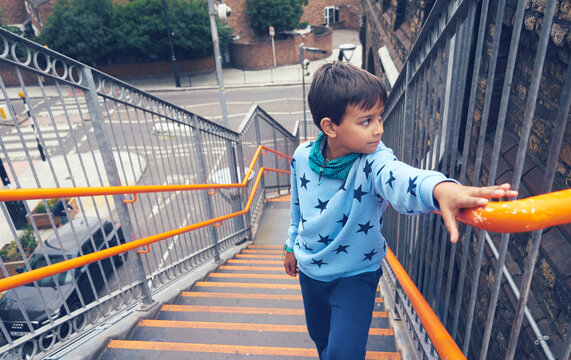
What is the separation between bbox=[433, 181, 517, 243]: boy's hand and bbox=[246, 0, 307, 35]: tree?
2483cm

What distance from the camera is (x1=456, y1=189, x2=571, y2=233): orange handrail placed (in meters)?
0.90

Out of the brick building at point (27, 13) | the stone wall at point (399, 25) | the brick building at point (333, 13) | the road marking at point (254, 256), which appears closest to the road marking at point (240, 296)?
the road marking at point (254, 256)

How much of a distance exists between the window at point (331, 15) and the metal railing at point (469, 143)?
31.1m

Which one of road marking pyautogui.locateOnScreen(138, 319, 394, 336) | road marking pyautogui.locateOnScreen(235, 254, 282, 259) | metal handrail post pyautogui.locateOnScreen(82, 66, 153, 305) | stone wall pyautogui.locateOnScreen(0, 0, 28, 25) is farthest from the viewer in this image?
stone wall pyautogui.locateOnScreen(0, 0, 28, 25)

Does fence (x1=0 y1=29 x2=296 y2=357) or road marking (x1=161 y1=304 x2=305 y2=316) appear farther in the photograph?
road marking (x1=161 y1=304 x2=305 y2=316)

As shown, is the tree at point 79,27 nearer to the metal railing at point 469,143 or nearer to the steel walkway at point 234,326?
the steel walkway at point 234,326

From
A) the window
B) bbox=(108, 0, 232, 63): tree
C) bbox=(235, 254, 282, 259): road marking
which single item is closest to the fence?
bbox=(235, 254, 282, 259): road marking

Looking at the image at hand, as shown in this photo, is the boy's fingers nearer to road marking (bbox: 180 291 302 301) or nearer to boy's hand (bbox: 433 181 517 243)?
boy's hand (bbox: 433 181 517 243)

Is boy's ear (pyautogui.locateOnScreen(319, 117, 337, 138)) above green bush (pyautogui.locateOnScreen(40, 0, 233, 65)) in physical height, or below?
above

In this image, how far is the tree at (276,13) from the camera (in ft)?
78.0

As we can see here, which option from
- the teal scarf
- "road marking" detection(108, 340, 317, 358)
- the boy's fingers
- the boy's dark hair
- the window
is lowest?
the window

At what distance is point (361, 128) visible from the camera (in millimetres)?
1507

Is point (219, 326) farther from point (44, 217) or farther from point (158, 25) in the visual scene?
point (158, 25)

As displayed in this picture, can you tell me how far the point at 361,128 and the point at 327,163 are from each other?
0.23 meters
